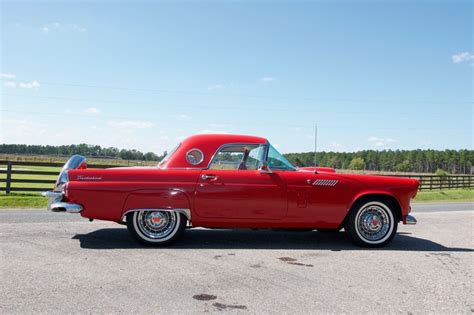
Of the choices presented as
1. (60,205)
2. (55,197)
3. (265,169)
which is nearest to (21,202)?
(55,197)

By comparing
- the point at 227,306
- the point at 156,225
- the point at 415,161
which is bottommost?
the point at 227,306

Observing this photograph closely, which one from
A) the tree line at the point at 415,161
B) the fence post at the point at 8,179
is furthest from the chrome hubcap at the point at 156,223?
the tree line at the point at 415,161

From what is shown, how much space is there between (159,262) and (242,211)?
1428 mm

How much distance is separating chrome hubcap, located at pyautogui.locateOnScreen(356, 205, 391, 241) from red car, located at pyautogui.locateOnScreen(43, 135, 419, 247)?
1 centimetres

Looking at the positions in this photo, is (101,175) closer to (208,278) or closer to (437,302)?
(208,278)

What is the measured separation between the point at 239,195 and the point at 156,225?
4.05ft

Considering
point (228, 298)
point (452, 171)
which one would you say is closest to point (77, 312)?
point (228, 298)

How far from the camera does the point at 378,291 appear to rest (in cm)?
393

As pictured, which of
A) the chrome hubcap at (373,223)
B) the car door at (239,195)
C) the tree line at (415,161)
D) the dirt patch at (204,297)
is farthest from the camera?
the tree line at (415,161)

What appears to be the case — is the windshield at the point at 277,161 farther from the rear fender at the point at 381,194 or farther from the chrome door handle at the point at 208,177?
the rear fender at the point at 381,194

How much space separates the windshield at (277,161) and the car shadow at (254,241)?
114 cm

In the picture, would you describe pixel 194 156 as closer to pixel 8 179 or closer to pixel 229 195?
pixel 229 195

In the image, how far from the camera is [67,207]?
5445mm

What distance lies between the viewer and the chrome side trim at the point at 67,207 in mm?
5432
